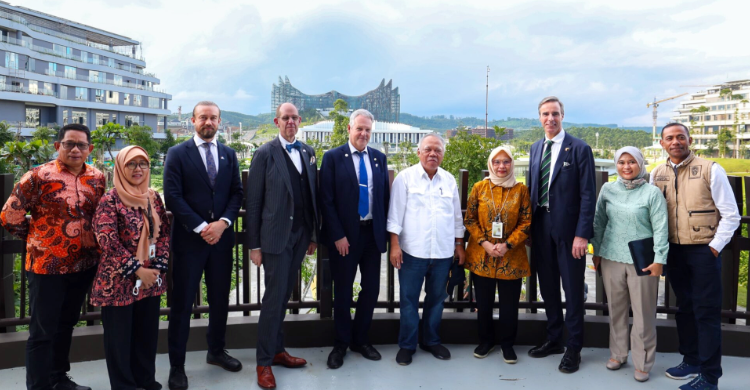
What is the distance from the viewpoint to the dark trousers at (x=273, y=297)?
2656mm

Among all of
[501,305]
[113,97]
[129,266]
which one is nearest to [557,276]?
[501,305]

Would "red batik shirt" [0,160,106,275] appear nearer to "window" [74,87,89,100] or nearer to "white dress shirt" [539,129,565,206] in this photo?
"white dress shirt" [539,129,565,206]

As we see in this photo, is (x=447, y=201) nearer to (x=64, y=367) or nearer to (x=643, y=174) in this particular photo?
(x=643, y=174)

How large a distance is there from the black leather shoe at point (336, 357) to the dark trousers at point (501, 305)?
3.00 feet

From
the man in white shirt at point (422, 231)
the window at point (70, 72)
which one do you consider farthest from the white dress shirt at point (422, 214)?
the window at point (70, 72)

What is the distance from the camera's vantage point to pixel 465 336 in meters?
3.20

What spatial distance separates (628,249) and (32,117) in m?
49.0

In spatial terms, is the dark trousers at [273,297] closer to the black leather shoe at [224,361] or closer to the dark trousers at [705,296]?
the black leather shoe at [224,361]

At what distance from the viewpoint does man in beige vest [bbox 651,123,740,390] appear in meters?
2.56

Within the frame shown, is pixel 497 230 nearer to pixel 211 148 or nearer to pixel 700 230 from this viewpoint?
pixel 700 230

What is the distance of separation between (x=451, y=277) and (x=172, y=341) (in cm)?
172

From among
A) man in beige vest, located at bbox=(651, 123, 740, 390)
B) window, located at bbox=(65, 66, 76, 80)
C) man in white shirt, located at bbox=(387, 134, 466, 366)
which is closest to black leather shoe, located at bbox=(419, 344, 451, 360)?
man in white shirt, located at bbox=(387, 134, 466, 366)

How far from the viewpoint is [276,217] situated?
2.63 m

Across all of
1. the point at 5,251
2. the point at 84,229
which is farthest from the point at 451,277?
the point at 5,251
